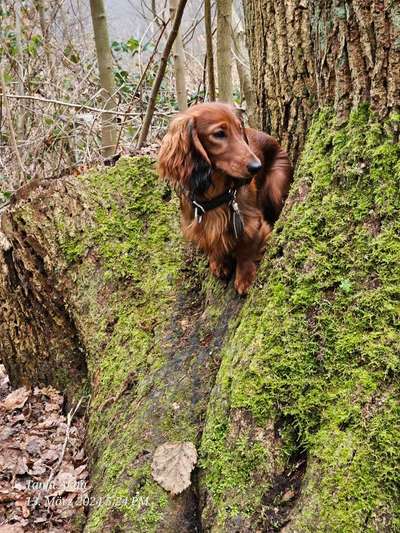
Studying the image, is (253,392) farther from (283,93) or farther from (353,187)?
(283,93)

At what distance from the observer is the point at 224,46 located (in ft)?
15.3

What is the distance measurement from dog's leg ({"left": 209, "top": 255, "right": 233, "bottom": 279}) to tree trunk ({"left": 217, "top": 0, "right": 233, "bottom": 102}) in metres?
Answer: 2.38

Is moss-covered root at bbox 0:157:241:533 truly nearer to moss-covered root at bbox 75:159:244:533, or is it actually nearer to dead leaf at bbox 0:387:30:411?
moss-covered root at bbox 75:159:244:533

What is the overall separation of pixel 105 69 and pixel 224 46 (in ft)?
6.65

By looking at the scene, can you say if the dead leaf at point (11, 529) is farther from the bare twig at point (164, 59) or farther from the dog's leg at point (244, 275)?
Result: the bare twig at point (164, 59)

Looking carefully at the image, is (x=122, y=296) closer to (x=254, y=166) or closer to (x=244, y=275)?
(x=244, y=275)

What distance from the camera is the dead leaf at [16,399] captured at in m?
3.92

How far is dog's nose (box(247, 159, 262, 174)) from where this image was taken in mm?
2648

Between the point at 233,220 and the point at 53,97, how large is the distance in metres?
5.12

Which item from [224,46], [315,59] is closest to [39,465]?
[315,59]

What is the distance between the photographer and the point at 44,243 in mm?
3824

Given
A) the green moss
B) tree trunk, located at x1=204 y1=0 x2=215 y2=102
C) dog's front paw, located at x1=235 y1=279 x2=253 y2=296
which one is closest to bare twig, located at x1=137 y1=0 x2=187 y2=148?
tree trunk, located at x1=204 y1=0 x2=215 y2=102

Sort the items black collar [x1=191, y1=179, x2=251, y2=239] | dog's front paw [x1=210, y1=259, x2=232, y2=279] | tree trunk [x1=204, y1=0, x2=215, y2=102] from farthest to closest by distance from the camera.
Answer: tree trunk [x1=204, y1=0, x2=215, y2=102] → dog's front paw [x1=210, y1=259, x2=232, y2=279] → black collar [x1=191, y1=179, x2=251, y2=239]

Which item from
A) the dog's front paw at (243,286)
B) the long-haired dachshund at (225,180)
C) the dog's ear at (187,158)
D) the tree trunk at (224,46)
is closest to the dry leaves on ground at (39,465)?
the dog's front paw at (243,286)
